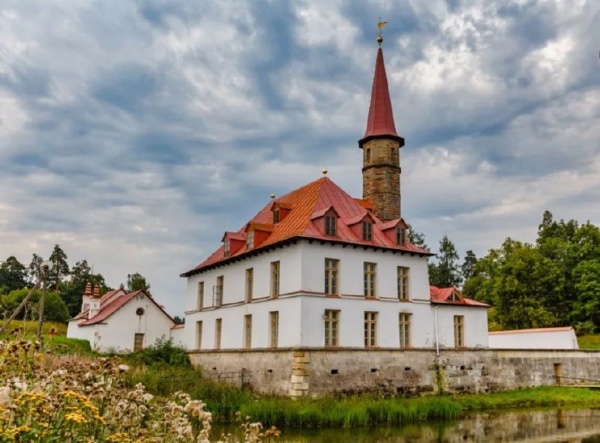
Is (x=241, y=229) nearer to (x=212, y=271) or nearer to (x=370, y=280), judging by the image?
(x=212, y=271)

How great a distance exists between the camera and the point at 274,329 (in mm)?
25984

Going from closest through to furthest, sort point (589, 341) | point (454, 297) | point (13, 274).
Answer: point (454, 297), point (589, 341), point (13, 274)

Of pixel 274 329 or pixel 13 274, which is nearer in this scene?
pixel 274 329

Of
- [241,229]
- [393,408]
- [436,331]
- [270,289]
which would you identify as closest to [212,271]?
[241,229]

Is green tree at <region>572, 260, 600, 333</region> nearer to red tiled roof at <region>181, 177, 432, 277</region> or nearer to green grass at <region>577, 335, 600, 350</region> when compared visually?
green grass at <region>577, 335, 600, 350</region>

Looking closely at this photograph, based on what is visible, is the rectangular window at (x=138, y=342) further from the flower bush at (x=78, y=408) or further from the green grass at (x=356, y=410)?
the flower bush at (x=78, y=408)

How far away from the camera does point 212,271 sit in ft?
108

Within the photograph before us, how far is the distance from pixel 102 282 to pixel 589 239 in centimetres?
6080

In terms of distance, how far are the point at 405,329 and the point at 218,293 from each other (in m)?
10.3

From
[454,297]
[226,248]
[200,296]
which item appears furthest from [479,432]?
[200,296]

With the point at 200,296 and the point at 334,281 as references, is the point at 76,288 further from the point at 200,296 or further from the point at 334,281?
the point at 334,281

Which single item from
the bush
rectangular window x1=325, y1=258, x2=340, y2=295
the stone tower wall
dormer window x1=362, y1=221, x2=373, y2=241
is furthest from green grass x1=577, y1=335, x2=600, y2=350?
the bush

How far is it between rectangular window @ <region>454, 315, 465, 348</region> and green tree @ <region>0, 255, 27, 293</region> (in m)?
78.4

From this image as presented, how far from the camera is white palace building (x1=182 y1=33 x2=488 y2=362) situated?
81.6 feet
